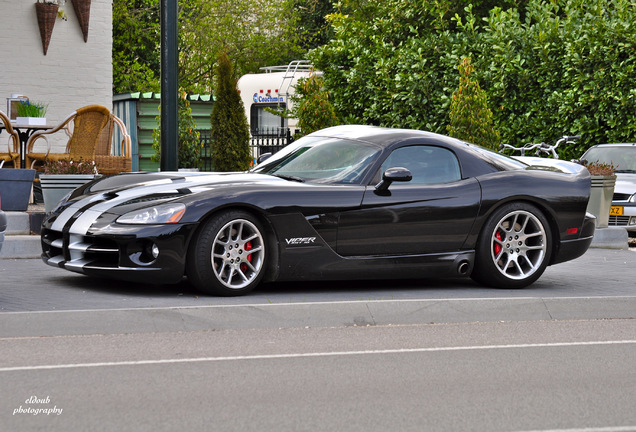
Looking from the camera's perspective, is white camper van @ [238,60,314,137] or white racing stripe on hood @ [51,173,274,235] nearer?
white racing stripe on hood @ [51,173,274,235]

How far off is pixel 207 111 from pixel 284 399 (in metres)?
17.4

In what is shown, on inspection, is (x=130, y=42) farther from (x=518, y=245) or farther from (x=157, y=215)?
(x=157, y=215)

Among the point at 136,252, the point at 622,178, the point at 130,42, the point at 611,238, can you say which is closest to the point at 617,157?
the point at 622,178

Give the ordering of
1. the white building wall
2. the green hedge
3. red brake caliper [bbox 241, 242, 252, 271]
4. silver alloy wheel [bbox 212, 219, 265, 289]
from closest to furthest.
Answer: silver alloy wheel [bbox 212, 219, 265, 289], red brake caliper [bbox 241, 242, 252, 271], the white building wall, the green hedge

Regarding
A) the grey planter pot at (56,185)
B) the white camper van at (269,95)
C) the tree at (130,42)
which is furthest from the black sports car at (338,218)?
the tree at (130,42)

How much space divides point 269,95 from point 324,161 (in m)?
16.8

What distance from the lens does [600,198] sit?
13.1 meters

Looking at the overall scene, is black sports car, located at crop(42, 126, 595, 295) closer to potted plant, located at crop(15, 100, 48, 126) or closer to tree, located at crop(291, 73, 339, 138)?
potted plant, located at crop(15, 100, 48, 126)

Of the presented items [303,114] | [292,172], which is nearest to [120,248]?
[292,172]

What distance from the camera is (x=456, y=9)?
70.1 ft

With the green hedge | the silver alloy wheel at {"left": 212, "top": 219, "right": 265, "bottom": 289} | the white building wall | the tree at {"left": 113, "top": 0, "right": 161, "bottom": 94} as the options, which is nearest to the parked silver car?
the green hedge

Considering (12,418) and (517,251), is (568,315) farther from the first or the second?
(12,418)

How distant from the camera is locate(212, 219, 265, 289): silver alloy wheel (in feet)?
24.5

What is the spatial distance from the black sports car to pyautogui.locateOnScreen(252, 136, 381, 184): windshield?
0.6 inches
